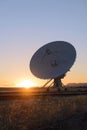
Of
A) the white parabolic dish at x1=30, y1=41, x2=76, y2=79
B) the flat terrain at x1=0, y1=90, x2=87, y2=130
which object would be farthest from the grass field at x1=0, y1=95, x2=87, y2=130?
the white parabolic dish at x1=30, y1=41, x2=76, y2=79

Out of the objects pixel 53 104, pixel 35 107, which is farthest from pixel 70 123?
pixel 53 104

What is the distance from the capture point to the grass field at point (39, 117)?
18031 millimetres

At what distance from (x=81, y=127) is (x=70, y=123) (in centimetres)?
81

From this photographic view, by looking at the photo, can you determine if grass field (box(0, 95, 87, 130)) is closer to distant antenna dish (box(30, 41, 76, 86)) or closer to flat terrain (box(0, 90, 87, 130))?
flat terrain (box(0, 90, 87, 130))

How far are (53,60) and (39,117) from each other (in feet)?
82.8

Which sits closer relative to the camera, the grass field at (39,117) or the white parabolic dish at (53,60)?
the grass field at (39,117)

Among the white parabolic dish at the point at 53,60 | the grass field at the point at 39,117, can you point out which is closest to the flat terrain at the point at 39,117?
the grass field at the point at 39,117

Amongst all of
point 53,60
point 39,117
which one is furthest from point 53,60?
point 39,117

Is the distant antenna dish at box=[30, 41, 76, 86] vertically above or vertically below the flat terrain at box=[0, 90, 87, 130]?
above

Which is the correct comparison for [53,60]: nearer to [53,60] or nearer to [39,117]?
[53,60]

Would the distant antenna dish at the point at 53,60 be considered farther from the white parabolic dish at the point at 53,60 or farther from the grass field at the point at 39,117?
the grass field at the point at 39,117

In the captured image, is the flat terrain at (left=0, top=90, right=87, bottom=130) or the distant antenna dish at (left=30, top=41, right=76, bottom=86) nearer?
the flat terrain at (left=0, top=90, right=87, bottom=130)

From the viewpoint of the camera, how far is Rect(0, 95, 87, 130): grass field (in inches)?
710

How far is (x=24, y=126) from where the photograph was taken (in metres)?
18.1
